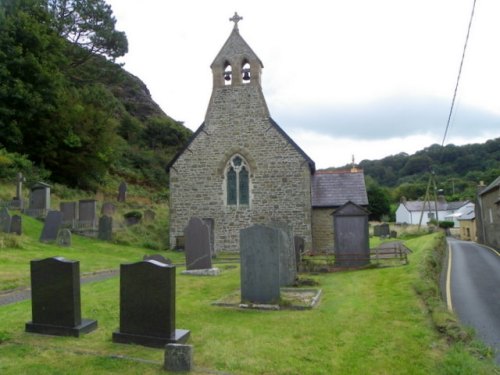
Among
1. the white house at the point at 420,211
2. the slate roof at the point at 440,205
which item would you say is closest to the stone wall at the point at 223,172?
the white house at the point at 420,211

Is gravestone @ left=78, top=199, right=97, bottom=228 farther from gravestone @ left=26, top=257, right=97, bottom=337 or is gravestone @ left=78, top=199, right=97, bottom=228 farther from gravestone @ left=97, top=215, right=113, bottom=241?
gravestone @ left=26, top=257, right=97, bottom=337

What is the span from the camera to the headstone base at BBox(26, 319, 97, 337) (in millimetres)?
6543

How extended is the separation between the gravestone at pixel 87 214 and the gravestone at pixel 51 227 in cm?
315

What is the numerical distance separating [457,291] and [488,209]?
19.6 m

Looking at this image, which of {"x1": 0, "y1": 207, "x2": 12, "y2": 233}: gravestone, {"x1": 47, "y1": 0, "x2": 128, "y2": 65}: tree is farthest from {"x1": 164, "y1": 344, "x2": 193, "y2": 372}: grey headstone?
{"x1": 47, "y1": 0, "x2": 128, "y2": 65}: tree

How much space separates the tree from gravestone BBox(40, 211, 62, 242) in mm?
26871

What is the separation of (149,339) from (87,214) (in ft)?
55.9

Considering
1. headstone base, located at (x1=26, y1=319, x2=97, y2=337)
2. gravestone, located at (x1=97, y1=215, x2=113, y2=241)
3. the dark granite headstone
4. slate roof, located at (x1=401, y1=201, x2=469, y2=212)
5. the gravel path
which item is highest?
slate roof, located at (x1=401, y1=201, x2=469, y2=212)

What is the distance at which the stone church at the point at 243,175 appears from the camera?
2191cm

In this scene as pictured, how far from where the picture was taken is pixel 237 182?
22.6 m

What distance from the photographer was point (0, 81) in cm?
2634

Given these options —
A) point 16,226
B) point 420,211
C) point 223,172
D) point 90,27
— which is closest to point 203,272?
point 16,226

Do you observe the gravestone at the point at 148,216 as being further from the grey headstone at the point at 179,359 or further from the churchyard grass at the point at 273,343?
the grey headstone at the point at 179,359

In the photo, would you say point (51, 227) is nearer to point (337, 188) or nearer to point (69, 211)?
point (69, 211)
